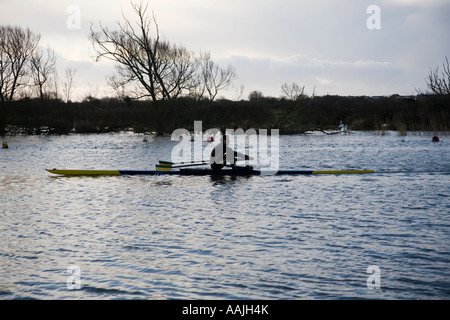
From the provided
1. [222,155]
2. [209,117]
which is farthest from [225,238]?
[209,117]

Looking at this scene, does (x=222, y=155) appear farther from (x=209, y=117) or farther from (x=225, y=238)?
(x=209, y=117)

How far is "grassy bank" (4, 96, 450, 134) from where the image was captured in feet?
177

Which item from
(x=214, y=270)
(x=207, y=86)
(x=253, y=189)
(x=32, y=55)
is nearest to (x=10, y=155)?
(x=253, y=189)

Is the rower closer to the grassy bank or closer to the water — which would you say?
the water

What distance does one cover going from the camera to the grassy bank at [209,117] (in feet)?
177

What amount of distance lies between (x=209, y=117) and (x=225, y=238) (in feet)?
174

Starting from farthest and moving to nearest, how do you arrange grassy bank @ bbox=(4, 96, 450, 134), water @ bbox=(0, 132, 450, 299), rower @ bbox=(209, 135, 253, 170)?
1. grassy bank @ bbox=(4, 96, 450, 134)
2. rower @ bbox=(209, 135, 253, 170)
3. water @ bbox=(0, 132, 450, 299)

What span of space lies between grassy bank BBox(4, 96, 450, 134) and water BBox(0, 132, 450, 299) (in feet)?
111

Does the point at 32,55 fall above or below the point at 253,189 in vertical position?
above

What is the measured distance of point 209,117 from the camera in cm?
6253

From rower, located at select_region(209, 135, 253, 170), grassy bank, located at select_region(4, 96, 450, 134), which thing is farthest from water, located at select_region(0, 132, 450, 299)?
grassy bank, located at select_region(4, 96, 450, 134)

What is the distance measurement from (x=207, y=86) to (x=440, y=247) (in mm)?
61050

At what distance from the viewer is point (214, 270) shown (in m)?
8.05
